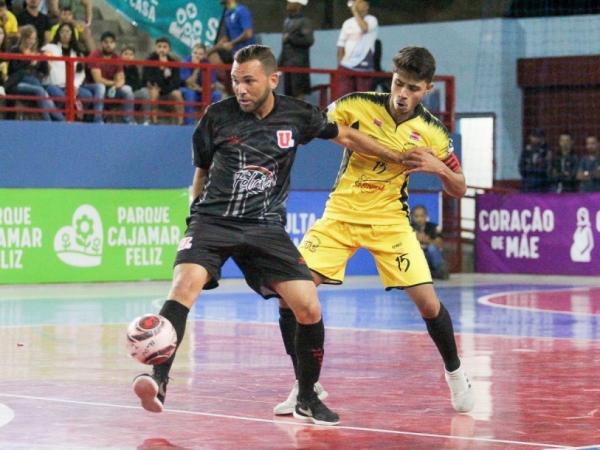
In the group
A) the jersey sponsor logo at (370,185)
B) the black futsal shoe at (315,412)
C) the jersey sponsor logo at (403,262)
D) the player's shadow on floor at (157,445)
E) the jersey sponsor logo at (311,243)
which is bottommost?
the black futsal shoe at (315,412)

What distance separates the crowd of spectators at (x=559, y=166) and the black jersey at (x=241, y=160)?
67.7ft

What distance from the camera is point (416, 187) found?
26.9 meters

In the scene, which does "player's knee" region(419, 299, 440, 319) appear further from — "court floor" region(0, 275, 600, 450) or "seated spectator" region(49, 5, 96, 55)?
"seated spectator" region(49, 5, 96, 55)

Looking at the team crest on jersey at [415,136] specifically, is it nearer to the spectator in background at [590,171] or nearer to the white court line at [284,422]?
the white court line at [284,422]

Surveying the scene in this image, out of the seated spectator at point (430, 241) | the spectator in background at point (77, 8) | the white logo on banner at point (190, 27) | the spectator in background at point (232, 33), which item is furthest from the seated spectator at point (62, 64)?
the seated spectator at point (430, 241)

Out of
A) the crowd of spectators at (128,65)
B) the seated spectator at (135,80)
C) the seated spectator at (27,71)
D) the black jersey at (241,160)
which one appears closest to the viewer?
the black jersey at (241,160)

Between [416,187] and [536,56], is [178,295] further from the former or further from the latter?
[536,56]

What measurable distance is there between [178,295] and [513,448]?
6.71 ft

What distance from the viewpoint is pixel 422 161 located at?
9391mm

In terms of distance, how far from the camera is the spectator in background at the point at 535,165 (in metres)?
30.9

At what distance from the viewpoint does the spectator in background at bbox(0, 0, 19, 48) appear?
72.5ft

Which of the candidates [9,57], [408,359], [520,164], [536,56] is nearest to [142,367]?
[408,359]

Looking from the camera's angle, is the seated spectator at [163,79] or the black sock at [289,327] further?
the seated spectator at [163,79]

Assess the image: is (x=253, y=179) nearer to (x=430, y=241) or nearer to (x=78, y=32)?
(x=78, y=32)
